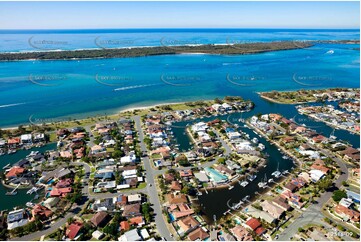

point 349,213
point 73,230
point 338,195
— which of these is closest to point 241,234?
point 349,213

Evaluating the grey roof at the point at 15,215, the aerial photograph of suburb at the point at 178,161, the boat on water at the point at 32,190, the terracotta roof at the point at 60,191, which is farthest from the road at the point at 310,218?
the boat on water at the point at 32,190

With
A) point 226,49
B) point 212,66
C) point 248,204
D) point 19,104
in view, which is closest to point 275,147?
point 248,204

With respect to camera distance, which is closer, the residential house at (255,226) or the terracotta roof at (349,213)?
the residential house at (255,226)

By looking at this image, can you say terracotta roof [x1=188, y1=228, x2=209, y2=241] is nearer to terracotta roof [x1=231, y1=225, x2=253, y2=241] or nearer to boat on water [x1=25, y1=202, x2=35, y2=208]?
terracotta roof [x1=231, y1=225, x2=253, y2=241]

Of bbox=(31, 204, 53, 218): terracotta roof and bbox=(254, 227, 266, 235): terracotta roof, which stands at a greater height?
bbox=(31, 204, 53, 218): terracotta roof

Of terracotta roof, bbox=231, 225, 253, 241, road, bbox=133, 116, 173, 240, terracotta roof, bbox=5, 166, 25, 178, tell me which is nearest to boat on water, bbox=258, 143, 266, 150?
road, bbox=133, 116, 173, 240

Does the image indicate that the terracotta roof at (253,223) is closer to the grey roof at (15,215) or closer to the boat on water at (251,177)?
the boat on water at (251,177)

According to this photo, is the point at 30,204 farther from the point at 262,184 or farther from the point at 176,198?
the point at 262,184

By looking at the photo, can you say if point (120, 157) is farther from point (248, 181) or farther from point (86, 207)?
point (248, 181)

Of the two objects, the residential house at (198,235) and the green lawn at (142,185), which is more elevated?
the green lawn at (142,185)

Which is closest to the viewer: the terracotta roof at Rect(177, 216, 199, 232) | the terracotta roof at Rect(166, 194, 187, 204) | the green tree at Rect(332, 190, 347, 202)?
the terracotta roof at Rect(177, 216, 199, 232)

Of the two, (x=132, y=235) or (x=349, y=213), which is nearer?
(x=132, y=235)
